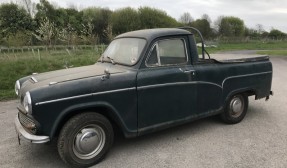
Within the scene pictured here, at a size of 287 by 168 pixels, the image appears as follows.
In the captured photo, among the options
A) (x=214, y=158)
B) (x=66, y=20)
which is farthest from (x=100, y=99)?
(x=66, y=20)

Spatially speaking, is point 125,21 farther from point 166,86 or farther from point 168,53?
point 166,86

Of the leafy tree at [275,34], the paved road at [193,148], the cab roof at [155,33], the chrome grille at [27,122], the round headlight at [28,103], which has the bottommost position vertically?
the paved road at [193,148]

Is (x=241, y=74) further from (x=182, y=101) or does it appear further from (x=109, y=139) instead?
(x=109, y=139)

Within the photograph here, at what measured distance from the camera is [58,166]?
3982 mm

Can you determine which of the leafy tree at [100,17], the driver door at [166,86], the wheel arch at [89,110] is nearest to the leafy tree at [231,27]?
the leafy tree at [100,17]

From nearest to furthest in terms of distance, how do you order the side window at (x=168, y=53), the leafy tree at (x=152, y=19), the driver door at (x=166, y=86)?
the driver door at (x=166, y=86), the side window at (x=168, y=53), the leafy tree at (x=152, y=19)

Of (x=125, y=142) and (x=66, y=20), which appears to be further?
(x=66, y=20)

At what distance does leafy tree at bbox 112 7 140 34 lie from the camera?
146 feet

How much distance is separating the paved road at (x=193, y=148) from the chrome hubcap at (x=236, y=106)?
0.23m

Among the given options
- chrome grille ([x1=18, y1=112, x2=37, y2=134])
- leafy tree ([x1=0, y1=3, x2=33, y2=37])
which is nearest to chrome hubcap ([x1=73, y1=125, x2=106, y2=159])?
chrome grille ([x1=18, y1=112, x2=37, y2=134])

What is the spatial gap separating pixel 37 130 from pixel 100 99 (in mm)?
894

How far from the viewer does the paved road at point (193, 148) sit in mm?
4012

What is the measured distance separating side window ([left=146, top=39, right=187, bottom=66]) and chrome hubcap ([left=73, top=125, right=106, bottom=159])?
129cm

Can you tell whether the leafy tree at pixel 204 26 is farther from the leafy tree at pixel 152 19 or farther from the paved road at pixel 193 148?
the paved road at pixel 193 148
